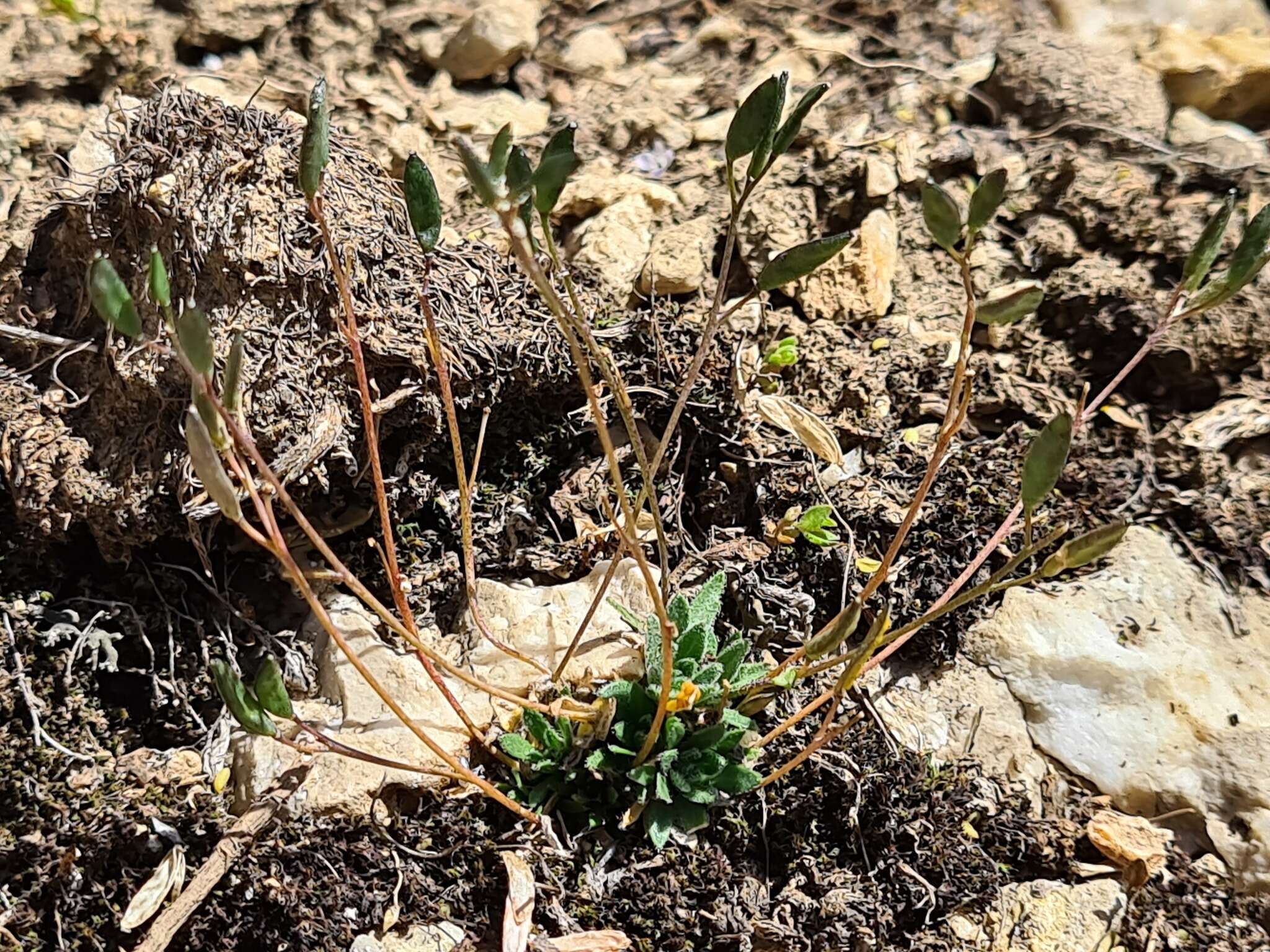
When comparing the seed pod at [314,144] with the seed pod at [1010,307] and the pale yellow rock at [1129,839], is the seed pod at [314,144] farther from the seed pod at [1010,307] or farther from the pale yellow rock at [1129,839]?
the pale yellow rock at [1129,839]

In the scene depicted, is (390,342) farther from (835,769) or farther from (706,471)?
(835,769)

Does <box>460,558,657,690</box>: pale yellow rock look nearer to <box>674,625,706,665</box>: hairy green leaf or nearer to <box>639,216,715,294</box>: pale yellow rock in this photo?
<box>674,625,706,665</box>: hairy green leaf

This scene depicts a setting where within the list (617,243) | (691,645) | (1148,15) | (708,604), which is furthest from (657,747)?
(1148,15)

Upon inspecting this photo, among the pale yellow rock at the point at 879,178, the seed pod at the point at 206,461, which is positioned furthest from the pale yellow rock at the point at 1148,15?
the seed pod at the point at 206,461

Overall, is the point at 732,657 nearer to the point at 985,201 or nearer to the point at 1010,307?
the point at 1010,307

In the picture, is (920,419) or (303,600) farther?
(920,419)

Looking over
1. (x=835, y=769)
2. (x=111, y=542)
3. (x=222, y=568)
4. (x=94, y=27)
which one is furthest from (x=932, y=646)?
(x=94, y=27)

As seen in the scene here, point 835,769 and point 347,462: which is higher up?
point 347,462

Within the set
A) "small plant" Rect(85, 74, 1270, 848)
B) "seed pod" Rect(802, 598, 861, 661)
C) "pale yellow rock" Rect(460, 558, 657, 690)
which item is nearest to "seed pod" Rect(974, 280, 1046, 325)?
"small plant" Rect(85, 74, 1270, 848)
